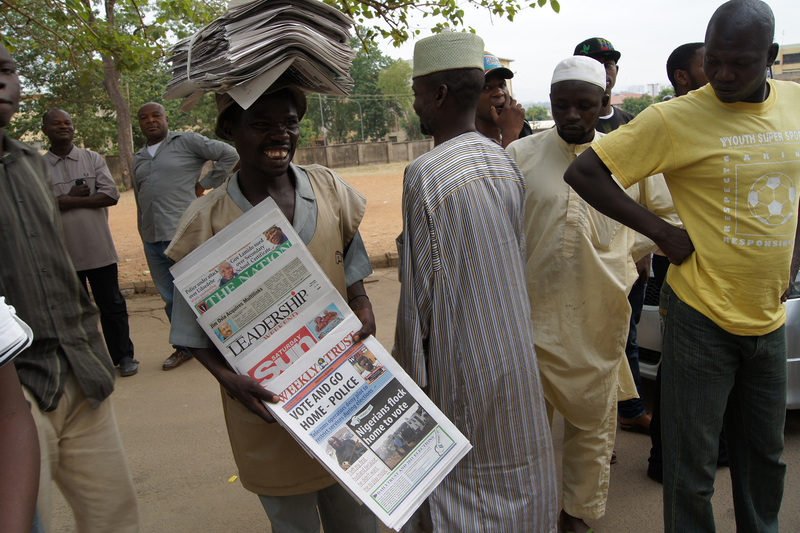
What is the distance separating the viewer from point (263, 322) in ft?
5.63

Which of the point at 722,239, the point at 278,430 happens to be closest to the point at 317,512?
the point at 278,430

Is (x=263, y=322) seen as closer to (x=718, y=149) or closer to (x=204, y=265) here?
(x=204, y=265)

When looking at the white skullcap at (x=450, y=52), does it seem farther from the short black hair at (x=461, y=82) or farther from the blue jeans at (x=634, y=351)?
the blue jeans at (x=634, y=351)

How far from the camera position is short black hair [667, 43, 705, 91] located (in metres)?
3.49

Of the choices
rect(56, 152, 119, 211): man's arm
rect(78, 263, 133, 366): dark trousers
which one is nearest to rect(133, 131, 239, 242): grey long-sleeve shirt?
rect(56, 152, 119, 211): man's arm

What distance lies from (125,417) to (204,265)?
2.88 m

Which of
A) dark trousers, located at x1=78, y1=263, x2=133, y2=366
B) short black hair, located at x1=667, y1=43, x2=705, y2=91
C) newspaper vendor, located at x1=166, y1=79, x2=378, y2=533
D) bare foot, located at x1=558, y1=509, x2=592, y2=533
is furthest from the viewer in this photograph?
dark trousers, located at x1=78, y1=263, x2=133, y2=366

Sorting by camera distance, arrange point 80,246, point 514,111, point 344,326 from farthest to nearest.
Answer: point 80,246 < point 514,111 < point 344,326

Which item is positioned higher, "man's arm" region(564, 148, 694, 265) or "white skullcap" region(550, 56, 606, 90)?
"white skullcap" region(550, 56, 606, 90)

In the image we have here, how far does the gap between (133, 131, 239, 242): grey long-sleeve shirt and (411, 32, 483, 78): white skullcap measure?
10.6ft

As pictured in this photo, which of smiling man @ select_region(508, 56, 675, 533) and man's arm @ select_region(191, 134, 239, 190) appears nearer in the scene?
smiling man @ select_region(508, 56, 675, 533)

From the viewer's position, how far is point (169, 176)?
15.9 feet

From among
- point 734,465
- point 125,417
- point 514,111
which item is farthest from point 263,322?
point 125,417

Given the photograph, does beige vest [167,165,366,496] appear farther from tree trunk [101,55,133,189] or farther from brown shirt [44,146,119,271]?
tree trunk [101,55,133,189]
